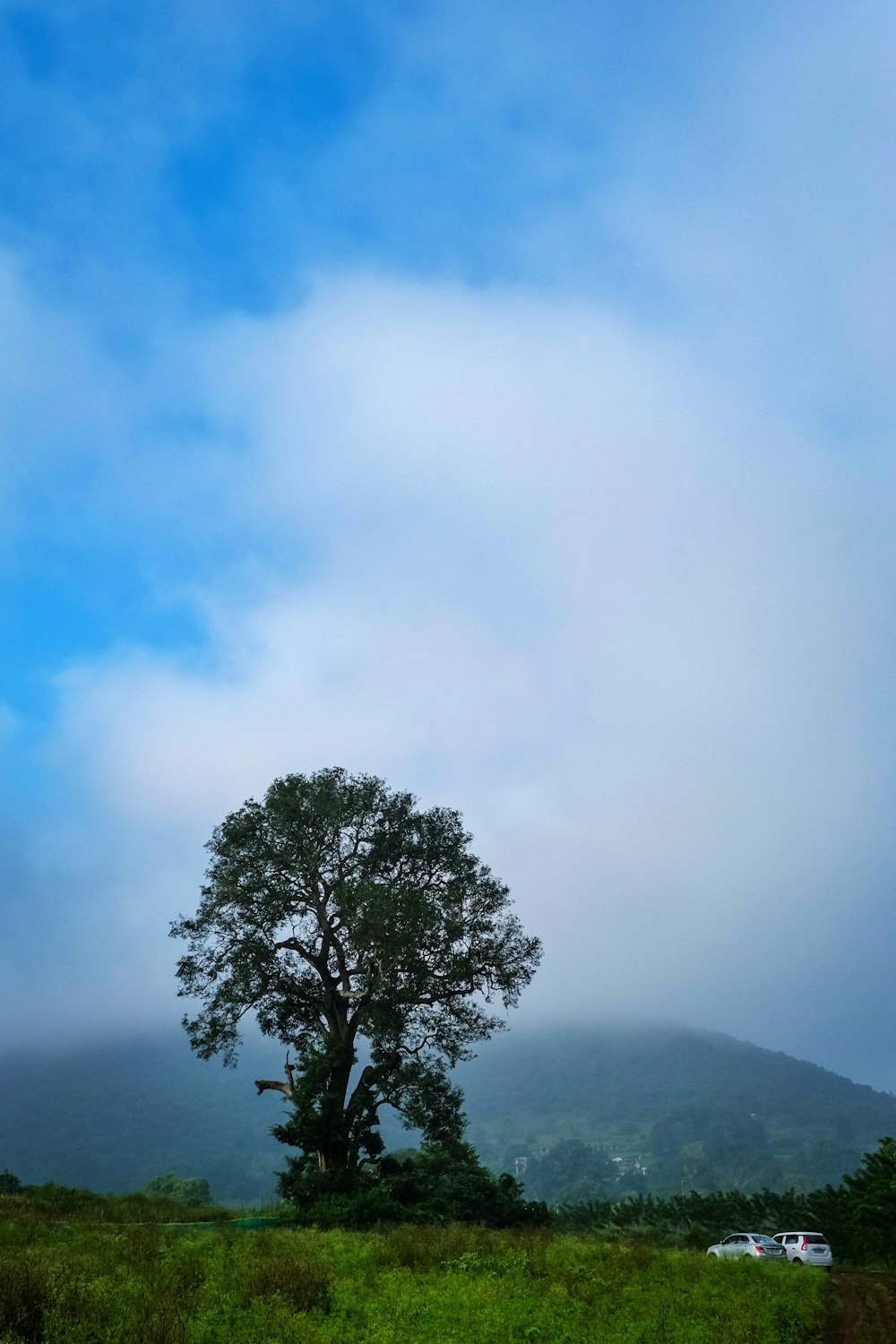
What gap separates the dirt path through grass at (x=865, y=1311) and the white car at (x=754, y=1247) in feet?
11.2

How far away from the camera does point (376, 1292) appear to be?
16641 mm

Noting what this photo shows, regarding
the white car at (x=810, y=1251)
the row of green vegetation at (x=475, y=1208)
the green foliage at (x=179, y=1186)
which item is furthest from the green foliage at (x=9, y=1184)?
the green foliage at (x=179, y=1186)

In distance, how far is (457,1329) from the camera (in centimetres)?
1412

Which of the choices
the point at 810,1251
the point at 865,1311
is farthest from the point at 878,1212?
the point at 865,1311

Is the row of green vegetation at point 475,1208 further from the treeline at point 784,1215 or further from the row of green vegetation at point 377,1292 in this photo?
the row of green vegetation at point 377,1292

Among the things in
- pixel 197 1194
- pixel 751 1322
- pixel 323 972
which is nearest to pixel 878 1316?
pixel 751 1322

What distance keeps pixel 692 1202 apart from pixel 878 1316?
4235cm

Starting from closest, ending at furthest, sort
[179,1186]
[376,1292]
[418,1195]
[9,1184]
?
[376,1292]
[418,1195]
[9,1184]
[179,1186]

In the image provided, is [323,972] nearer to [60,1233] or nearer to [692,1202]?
[60,1233]

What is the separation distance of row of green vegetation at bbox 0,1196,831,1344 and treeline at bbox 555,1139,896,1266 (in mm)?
18903

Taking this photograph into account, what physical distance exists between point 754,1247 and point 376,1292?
2078cm

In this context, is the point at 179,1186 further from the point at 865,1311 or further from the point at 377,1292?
the point at 865,1311

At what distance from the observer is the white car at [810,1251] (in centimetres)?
3089

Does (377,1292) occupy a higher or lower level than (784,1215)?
higher
